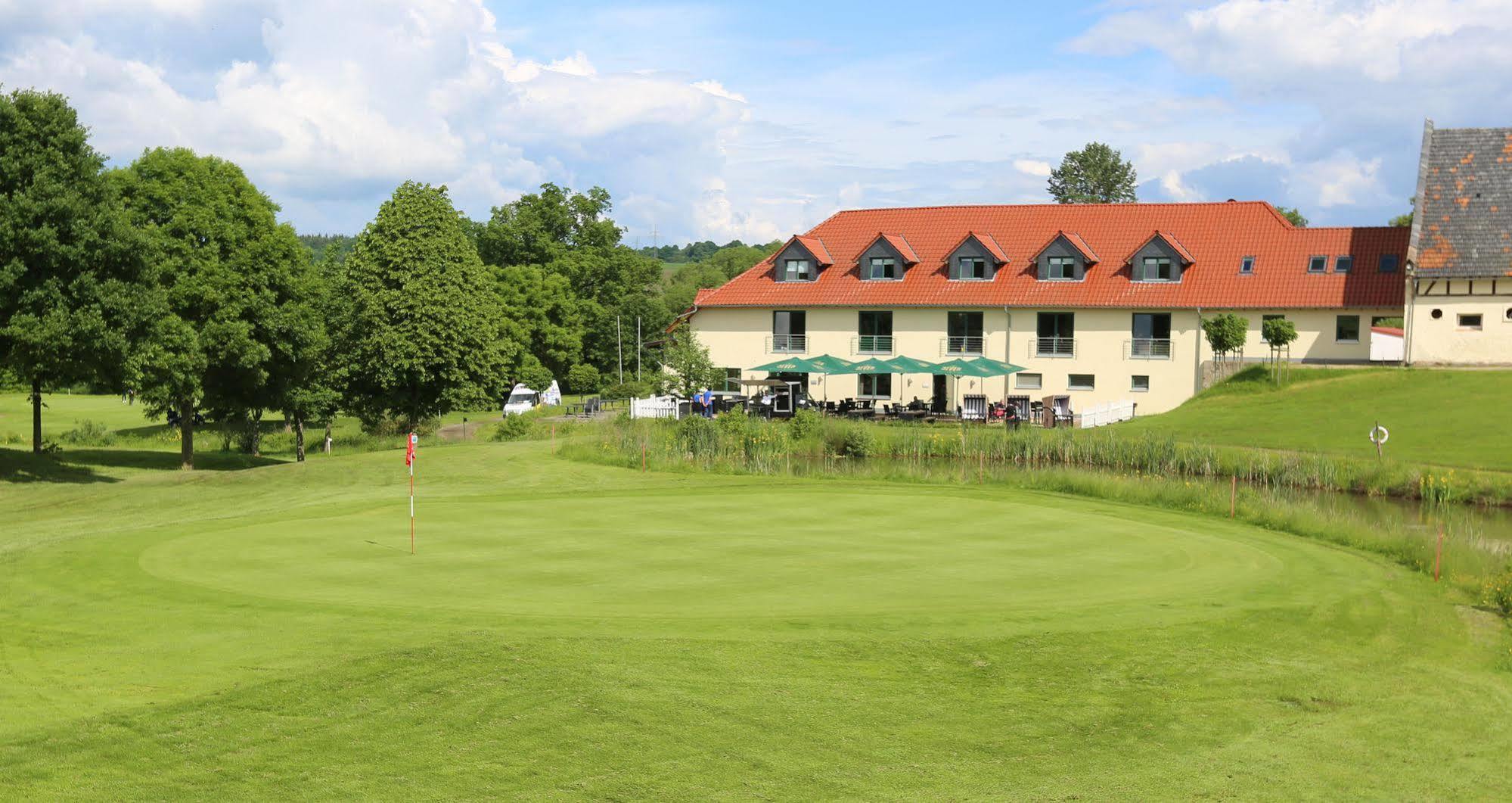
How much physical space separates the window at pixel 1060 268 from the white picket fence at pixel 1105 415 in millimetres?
8240

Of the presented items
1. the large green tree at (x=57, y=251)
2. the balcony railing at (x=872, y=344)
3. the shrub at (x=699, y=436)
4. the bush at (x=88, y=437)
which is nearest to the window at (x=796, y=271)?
the balcony railing at (x=872, y=344)

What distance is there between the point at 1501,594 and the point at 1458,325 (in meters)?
38.5

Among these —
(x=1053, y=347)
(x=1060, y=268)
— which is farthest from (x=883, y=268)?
(x=1053, y=347)

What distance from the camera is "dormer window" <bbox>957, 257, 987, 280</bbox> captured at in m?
60.4

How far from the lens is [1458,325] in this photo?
5097 cm

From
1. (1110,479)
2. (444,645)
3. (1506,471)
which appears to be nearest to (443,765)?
(444,645)

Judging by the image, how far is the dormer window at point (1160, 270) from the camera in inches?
2259

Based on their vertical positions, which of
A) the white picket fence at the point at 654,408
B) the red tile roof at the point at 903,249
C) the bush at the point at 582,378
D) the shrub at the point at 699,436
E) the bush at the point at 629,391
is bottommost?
the shrub at the point at 699,436

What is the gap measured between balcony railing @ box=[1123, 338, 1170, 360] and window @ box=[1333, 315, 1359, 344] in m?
7.02

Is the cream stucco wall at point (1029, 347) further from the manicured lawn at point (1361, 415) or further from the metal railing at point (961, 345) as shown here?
the manicured lawn at point (1361, 415)

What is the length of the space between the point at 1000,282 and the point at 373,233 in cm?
2880

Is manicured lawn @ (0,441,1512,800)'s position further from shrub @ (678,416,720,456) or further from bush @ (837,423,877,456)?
bush @ (837,423,877,456)

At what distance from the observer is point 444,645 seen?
13.2 meters

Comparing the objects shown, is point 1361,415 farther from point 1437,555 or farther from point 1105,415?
point 1437,555
